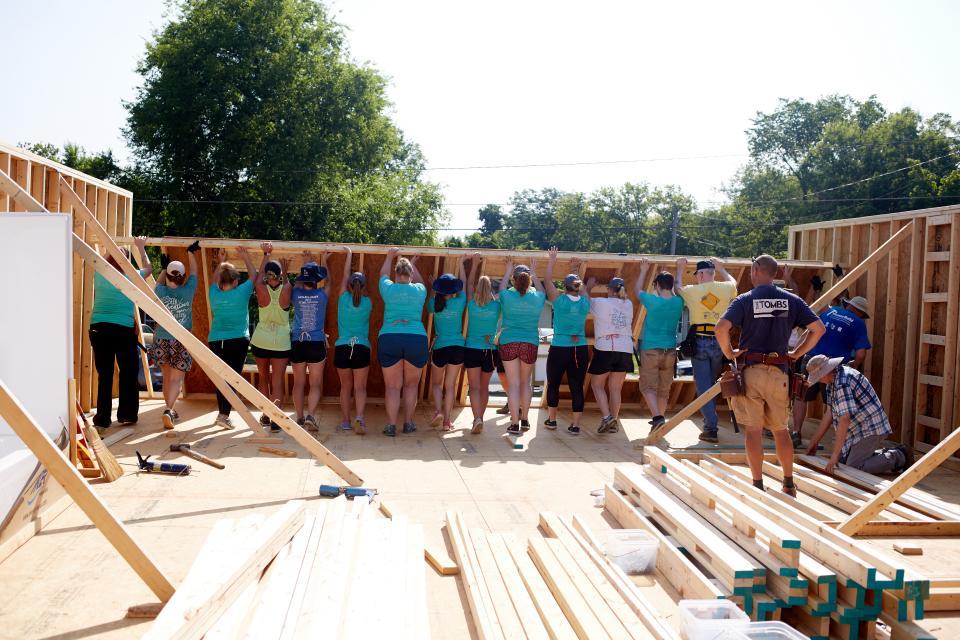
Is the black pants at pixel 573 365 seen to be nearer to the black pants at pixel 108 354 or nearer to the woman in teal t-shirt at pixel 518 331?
the woman in teal t-shirt at pixel 518 331

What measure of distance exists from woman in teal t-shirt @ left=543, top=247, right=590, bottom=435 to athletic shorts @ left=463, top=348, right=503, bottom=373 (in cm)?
68

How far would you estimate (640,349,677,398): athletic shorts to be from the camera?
29.5ft

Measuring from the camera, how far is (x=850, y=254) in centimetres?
981

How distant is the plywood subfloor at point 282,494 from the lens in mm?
3934

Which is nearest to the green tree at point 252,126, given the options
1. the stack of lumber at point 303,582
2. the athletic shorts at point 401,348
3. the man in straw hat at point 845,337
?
the athletic shorts at point 401,348

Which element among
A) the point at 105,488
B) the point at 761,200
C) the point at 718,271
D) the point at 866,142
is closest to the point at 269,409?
the point at 105,488

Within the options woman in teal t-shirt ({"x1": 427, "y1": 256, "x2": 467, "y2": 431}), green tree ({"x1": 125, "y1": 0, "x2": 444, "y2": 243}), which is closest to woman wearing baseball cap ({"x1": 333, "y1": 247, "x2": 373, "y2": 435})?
woman in teal t-shirt ({"x1": 427, "y1": 256, "x2": 467, "y2": 431})

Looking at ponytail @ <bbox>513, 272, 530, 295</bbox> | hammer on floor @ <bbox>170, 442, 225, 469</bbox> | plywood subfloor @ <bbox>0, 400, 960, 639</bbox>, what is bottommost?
plywood subfloor @ <bbox>0, 400, 960, 639</bbox>

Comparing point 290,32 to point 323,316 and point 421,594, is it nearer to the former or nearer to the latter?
point 323,316

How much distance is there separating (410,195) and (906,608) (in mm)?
26448

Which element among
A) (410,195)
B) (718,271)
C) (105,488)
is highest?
(410,195)

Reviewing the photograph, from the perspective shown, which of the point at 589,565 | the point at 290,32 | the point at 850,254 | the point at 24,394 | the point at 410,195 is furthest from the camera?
the point at 410,195

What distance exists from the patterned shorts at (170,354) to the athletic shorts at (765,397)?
223 inches

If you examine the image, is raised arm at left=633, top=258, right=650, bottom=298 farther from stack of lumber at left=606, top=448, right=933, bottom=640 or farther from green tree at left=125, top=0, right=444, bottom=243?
green tree at left=125, top=0, right=444, bottom=243
